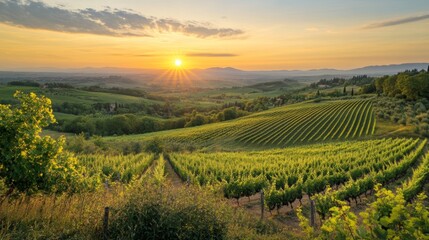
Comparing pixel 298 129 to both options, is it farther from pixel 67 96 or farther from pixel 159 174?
pixel 67 96

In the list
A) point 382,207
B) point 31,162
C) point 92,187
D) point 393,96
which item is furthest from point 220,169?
point 393,96

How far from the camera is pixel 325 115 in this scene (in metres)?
75.5

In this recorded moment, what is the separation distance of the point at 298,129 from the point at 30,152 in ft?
197

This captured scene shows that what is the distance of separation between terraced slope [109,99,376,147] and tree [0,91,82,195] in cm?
5012

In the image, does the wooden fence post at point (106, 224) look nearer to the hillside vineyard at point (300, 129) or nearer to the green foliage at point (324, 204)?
the green foliage at point (324, 204)

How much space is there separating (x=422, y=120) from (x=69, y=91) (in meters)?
142

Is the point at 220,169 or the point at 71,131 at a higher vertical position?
the point at 220,169

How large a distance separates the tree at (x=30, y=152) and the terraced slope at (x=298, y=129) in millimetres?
50122

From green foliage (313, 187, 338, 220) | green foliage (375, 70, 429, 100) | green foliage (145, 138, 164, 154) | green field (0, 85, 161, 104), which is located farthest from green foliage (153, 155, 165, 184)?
green field (0, 85, 161, 104)

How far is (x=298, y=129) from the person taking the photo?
64750 mm

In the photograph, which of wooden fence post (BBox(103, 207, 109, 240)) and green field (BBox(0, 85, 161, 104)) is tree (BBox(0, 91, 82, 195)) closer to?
wooden fence post (BBox(103, 207, 109, 240))

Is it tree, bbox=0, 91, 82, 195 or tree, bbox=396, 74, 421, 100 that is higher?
tree, bbox=0, 91, 82, 195

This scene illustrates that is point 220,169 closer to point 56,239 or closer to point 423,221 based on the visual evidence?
point 56,239

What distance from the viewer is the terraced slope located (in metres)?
58.9
